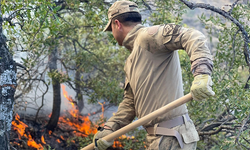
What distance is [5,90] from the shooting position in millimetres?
2990

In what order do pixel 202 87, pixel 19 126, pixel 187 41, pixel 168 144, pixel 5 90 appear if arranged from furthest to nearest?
pixel 19 126 < pixel 5 90 < pixel 168 144 < pixel 187 41 < pixel 202 87

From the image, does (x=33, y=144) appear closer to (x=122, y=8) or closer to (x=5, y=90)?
(x=5, y=90)

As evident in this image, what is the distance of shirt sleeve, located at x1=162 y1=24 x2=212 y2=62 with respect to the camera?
204 centimetres

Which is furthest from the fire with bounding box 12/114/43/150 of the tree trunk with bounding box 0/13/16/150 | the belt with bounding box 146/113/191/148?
the belt with bounding box 146/113/191/148

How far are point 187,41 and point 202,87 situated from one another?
1.31ft

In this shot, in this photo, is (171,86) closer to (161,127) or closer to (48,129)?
(161,127)

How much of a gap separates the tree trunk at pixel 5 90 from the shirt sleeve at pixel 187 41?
181 centimetres

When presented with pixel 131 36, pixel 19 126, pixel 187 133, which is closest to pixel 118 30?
pixel 131 36

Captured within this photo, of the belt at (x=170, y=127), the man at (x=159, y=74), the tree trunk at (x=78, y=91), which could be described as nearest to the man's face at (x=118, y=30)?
the man at (x=159, y=74)

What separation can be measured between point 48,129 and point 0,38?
3.80 m

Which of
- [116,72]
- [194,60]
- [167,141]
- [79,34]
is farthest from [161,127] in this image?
[79,34]

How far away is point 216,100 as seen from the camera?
403 cm

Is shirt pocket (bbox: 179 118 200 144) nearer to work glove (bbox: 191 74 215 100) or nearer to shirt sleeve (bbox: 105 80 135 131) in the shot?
work glove (bbox: 191 74 215 100)

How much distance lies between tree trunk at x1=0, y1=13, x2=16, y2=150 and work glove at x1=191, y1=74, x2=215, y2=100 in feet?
6.74
